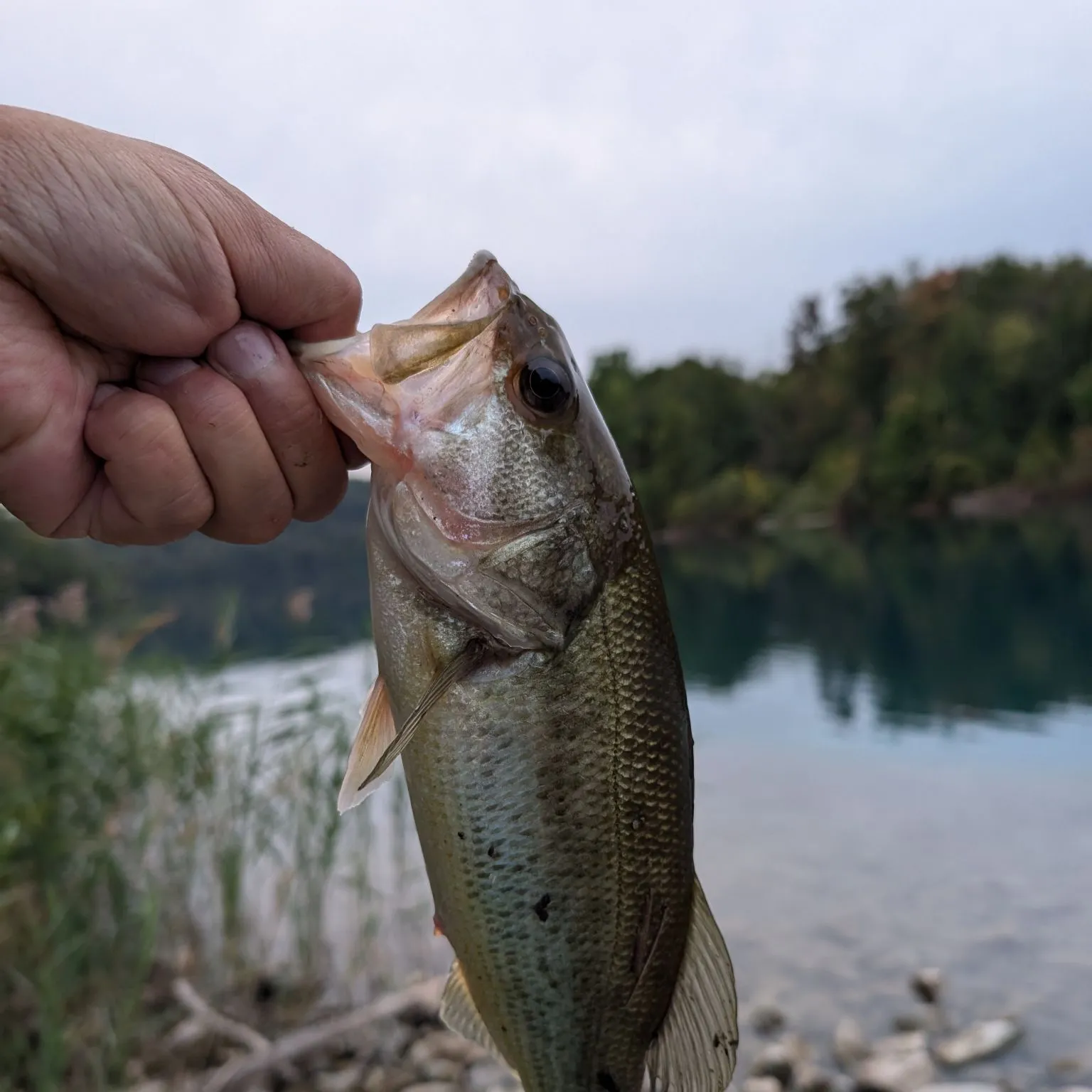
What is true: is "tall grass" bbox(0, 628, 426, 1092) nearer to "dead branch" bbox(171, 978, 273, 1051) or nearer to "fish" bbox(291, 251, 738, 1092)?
"dead branch" bbox(171, 978, 273, 1051)

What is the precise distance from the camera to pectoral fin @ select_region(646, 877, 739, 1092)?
188 centimetres

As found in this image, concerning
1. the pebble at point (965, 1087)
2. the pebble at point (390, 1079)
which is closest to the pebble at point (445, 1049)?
the pebble at point (390, 1079)

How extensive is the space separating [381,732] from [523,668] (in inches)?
12.7

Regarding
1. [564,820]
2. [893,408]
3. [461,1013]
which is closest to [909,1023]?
[461,1013]

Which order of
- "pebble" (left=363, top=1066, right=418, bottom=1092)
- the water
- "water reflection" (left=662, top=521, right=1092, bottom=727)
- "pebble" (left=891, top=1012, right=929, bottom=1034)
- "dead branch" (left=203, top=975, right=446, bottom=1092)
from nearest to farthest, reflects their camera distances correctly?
"dead branch" (left=203, top=975, right=446, bottom=1092) → "pebble" (left=363, top=1066, right=418, bottom=1092) → "pebble" (left=891, top=1012, right=929, bottom=1034) → the water → "water reflection" (left=662, top=521, right=1092, bottom=727)

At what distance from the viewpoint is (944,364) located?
55.0 meters

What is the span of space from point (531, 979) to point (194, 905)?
461cm

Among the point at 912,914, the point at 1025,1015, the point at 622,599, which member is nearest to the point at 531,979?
the point at 622,599

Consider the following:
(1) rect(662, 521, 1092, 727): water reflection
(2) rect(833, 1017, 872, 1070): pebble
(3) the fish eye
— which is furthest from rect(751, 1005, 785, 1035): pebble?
(1) rect(662, 521, 1092, 727): water reflection

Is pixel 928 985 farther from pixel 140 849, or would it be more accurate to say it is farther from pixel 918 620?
pixel 918 620

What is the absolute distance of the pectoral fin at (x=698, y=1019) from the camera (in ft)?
6.18

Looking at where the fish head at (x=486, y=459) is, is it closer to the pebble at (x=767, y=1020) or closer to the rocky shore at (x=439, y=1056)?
the rocky shore at (x=439, y=1056)

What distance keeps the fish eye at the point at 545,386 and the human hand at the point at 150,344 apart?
440 mm

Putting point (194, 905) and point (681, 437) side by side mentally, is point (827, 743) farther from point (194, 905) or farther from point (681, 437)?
point (681, 437)
